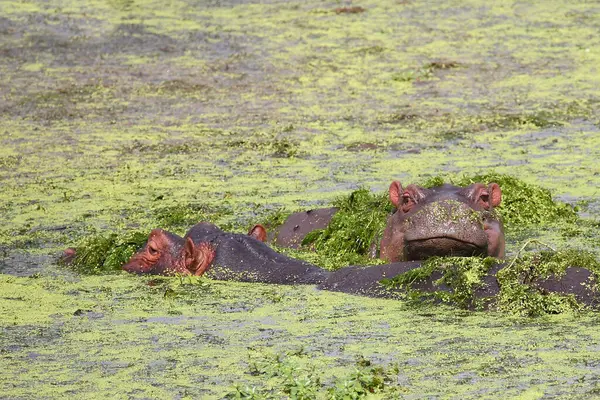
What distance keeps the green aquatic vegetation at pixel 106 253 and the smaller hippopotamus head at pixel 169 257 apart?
0.06 metres

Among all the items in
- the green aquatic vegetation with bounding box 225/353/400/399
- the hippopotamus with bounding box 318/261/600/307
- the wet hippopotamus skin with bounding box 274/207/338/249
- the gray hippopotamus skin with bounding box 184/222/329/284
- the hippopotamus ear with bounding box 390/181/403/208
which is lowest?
the wet hippopotamus skin with bounding box 274/207/338/249

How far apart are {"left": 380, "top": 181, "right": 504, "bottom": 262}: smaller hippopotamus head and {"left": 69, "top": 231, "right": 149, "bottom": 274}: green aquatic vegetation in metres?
1.32

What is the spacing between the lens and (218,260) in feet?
21.9

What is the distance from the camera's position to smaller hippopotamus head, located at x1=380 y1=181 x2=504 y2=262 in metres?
6.16

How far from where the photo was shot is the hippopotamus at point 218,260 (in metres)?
6.52

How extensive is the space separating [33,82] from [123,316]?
23.1 ft

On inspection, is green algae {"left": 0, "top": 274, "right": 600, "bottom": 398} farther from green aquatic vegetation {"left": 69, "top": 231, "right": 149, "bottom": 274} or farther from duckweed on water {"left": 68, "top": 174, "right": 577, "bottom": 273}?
duckweed on water {"left": 68, "top": 174, "right": 577, "bottom": 273}

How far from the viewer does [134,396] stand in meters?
4.60

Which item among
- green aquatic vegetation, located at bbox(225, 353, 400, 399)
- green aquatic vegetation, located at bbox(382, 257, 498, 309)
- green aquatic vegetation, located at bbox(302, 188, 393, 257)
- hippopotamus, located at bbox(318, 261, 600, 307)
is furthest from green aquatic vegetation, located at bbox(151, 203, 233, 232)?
green aquatic vegetation, located at bbox(225, 353, 400, 399)

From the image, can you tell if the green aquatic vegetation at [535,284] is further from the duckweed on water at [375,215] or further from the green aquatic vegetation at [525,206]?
the green aquatic vegetation at [525,206]

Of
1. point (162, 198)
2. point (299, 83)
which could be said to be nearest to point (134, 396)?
point (162, 198)

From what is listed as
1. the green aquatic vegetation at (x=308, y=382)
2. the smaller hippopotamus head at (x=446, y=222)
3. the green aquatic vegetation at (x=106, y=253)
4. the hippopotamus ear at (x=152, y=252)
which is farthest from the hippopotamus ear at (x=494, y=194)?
the green aquatic vegetation at (x=308, y=382)

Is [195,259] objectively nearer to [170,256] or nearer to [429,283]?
[170,256]

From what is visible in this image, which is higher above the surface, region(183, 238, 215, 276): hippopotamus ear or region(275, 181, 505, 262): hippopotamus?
region(275, 181, 505, 262): hippopotamus
